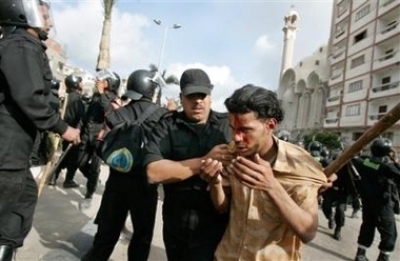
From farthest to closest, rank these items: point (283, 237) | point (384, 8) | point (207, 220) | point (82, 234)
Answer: point (384, 8)
point (82, 234)
point (207, 220)
point (283, 237)

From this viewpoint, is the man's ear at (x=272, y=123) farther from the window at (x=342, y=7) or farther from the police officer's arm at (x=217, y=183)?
the window at (x=342, y=7)

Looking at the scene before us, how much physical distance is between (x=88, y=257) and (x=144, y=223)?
1.92 feet

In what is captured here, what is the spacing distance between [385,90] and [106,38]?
26.2 meters

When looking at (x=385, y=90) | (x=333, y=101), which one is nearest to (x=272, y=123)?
(x=385, y=90)

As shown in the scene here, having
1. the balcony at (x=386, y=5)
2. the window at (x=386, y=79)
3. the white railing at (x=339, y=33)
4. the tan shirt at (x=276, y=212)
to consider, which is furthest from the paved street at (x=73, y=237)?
the white railing at (x=339, y=33)

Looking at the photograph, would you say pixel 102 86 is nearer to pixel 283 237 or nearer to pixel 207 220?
pixel 207 220

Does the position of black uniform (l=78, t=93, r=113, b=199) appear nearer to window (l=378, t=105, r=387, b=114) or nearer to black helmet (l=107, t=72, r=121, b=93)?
black helmet (l=107, t=72, r=121, b=93)

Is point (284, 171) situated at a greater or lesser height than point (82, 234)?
greater

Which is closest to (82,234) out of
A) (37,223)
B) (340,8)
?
(37,223)

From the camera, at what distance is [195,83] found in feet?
8.43

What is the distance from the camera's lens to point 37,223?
5.19 meters

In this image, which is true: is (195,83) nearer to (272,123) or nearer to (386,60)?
(272,123)

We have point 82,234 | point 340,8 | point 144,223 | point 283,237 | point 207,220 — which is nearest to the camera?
point 283,237

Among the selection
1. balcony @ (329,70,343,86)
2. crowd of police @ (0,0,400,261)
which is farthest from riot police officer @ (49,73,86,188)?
balcony @ (329,70,343,86)
